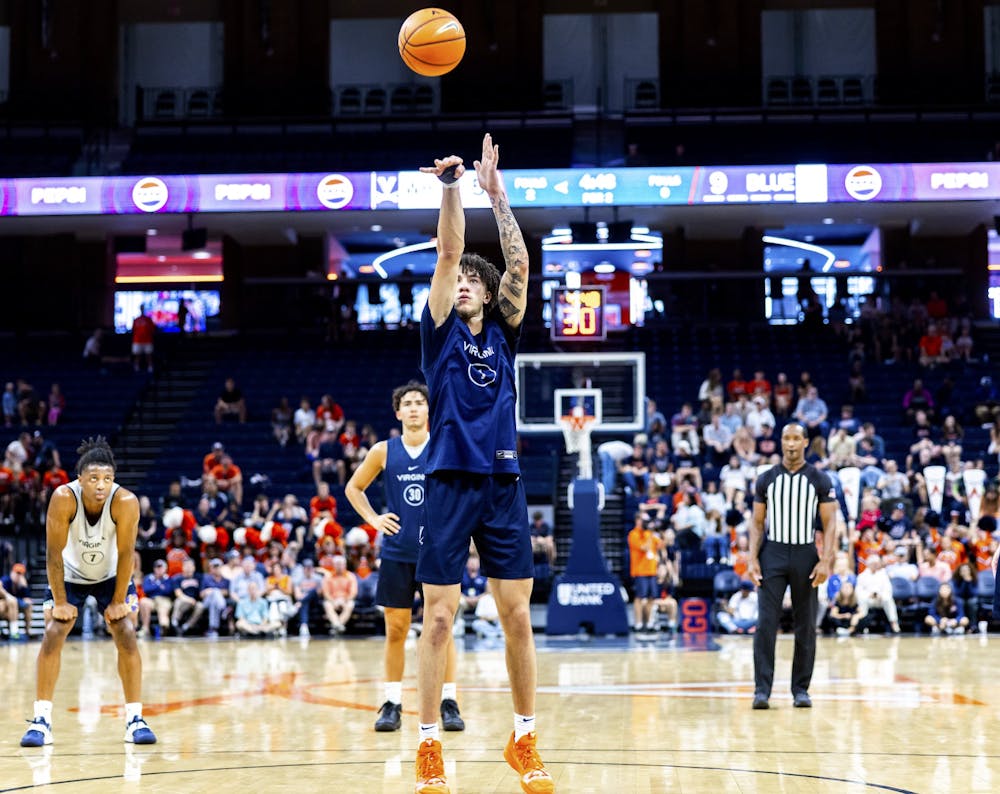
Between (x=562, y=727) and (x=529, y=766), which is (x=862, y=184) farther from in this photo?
(x=529, y=766)

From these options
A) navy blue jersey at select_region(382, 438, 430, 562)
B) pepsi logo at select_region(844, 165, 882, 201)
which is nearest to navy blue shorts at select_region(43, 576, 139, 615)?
navy blue jersey at select_region(382, 438, 430, 562)

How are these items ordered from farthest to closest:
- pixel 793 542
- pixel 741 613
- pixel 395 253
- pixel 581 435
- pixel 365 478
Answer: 1. pixel 395 253
2. pixel 741 613
3. pixel 581 435
4. pixel 793 542
5. pixel 365 478

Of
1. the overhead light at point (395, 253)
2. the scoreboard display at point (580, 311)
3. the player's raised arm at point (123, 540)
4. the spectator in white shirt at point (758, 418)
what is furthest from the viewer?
the overhead light at point (395, 253)

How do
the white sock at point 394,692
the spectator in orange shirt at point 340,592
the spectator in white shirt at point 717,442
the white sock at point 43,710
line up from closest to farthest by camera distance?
the white sock at point 43,710 < the white sock at point 394,692 < the spectator in orange shirt at point 340,592 < the spectator in white shirt at point 717,442

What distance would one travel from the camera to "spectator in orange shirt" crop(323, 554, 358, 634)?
60.4 ft

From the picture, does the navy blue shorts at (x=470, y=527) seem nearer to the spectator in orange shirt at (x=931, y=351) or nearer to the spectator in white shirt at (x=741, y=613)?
the spectator in white shirt at (x=741, y=613)

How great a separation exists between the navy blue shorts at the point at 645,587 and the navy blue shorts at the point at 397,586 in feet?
32.2

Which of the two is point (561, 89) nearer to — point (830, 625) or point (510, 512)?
point (830, 625)

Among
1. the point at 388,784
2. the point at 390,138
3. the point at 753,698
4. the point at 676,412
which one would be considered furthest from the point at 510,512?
the point at 390,138

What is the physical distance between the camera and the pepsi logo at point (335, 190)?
88.3 feet

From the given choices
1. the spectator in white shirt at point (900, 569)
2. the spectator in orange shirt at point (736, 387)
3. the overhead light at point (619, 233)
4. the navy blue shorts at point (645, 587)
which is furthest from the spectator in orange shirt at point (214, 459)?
the spectator in white shirt at point (900, 569)

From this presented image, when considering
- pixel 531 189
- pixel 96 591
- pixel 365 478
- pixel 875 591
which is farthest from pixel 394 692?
pixel 531 189

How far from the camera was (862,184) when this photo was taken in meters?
26.3

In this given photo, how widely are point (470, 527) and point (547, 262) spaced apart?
25.4m
